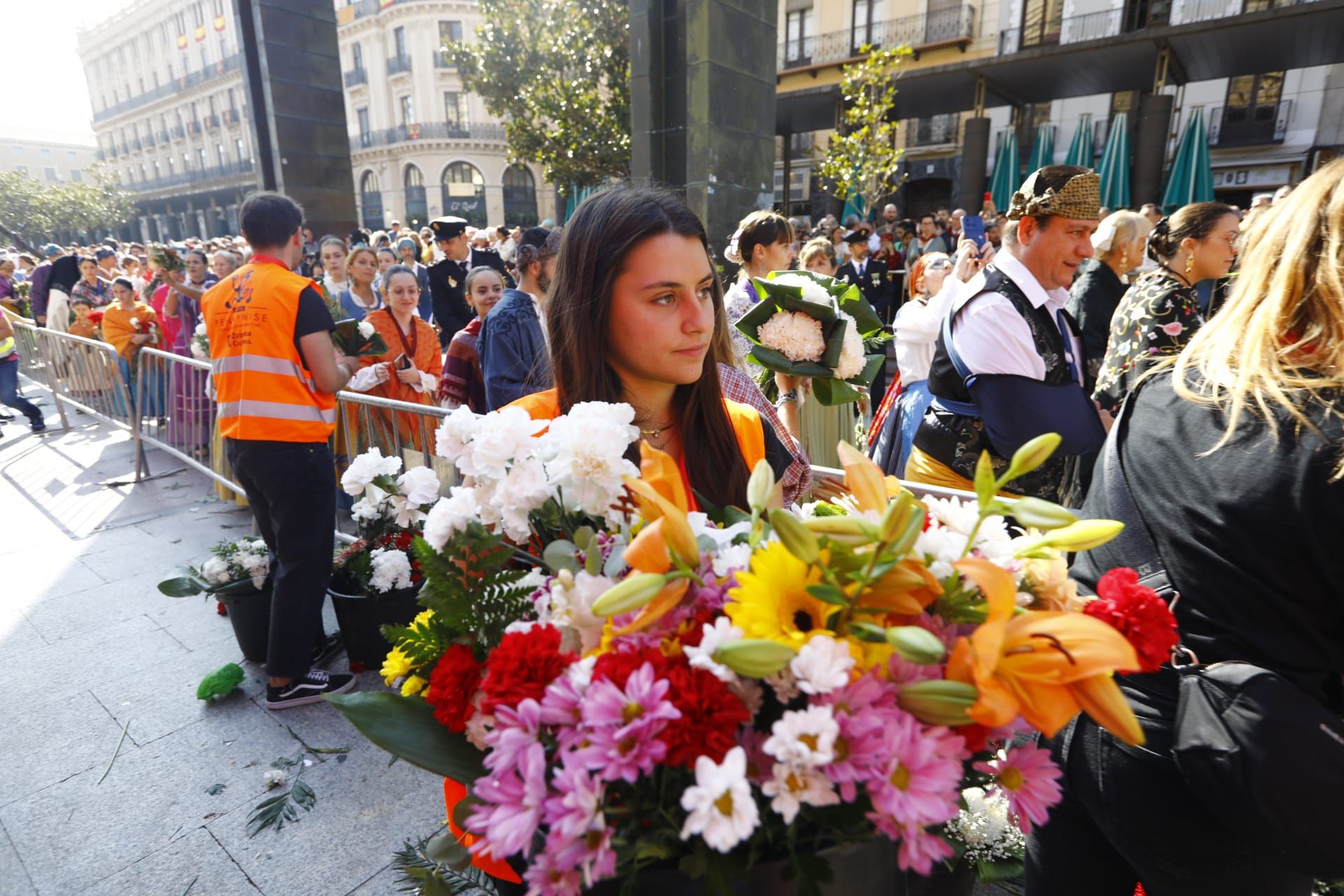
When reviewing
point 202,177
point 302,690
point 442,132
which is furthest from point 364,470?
point 202,177

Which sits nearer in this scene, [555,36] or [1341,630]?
[1341,630]

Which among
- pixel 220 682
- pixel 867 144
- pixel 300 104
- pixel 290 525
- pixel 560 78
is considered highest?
pixel 560 78

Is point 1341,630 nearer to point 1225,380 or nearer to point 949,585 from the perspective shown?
point 1225,380

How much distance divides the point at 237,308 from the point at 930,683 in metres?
3.29

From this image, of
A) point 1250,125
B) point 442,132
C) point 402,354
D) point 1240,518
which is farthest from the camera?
point 442,132

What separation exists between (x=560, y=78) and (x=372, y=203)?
98.5ft

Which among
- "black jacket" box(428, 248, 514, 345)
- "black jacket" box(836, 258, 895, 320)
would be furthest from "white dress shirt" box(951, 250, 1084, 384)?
"black jacket" box(836, 258, 895, 320)

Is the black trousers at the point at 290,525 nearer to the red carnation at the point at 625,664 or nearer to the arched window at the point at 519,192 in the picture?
the red carnation at the point at 625,664

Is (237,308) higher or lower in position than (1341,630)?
higher

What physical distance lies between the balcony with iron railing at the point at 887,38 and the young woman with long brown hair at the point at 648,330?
27.1 meters

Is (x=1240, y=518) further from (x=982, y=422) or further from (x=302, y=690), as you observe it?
(x=302, y=690)

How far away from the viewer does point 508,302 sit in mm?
3836

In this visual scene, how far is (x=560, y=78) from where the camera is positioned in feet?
64.6

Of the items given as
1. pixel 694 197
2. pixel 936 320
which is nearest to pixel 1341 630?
pixel 936 320
